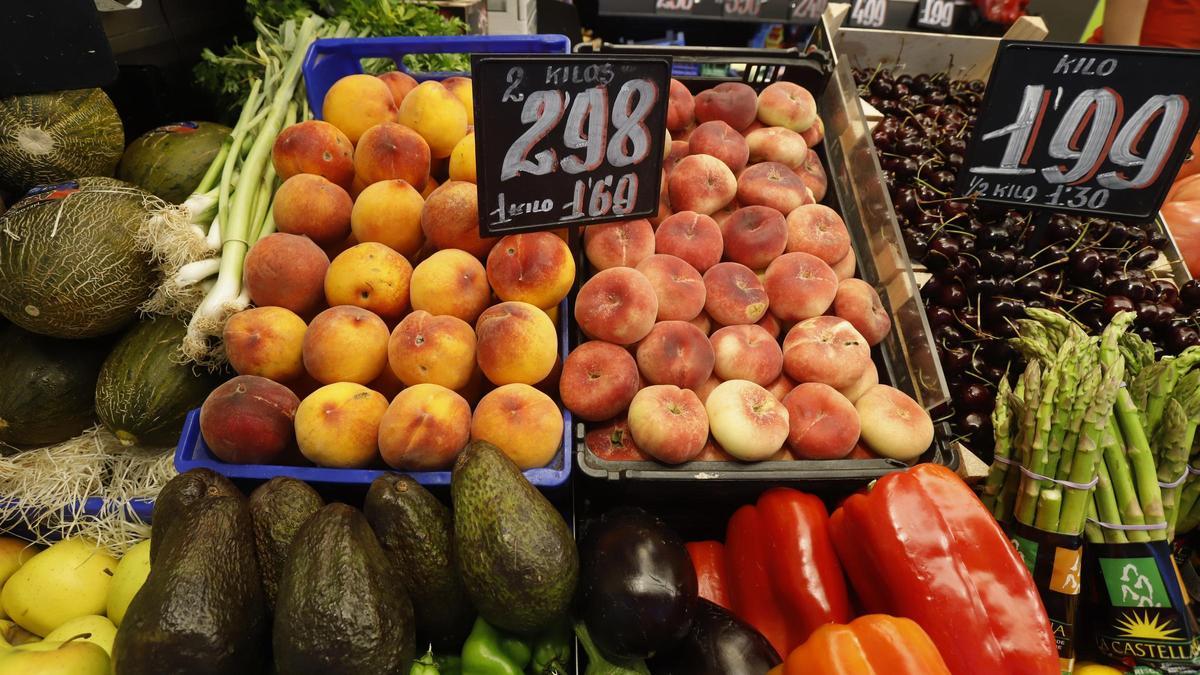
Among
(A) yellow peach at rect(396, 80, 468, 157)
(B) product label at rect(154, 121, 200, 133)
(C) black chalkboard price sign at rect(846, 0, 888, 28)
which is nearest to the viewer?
(A) yellow peach at rect(396, 80, 468, 157)

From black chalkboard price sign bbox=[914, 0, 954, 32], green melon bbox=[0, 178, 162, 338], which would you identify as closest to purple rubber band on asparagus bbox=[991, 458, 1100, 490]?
green melon bbox=[0, 178, 162, 338]

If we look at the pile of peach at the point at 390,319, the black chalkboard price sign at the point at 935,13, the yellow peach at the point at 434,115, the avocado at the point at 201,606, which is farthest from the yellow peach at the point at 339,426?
the black chalkboard price sign at the point at 935,13

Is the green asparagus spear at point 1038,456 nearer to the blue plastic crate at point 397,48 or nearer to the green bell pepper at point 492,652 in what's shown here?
the green bell pepper at point 492,652

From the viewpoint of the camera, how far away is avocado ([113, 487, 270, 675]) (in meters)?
0.96

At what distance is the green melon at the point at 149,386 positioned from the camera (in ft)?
5.23

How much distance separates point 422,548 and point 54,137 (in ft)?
5.44

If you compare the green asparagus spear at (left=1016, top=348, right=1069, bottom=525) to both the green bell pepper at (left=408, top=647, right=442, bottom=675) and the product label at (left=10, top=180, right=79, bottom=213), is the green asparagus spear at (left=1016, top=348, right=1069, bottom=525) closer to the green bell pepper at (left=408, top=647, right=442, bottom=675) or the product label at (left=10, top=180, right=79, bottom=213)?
the green bell pepper at (left=408, top=647, right=442, bottom=675)

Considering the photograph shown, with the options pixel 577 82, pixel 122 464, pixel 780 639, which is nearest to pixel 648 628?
pixel 780 639

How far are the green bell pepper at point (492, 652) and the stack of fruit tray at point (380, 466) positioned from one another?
0.98 ft

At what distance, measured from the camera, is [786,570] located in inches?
54.6

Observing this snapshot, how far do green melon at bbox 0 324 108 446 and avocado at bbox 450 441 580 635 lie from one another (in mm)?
1268

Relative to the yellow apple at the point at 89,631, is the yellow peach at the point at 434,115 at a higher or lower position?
higher

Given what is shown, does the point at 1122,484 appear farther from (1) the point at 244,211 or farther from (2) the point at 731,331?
(1) the point at 244,211

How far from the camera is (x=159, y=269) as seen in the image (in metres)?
1.69
